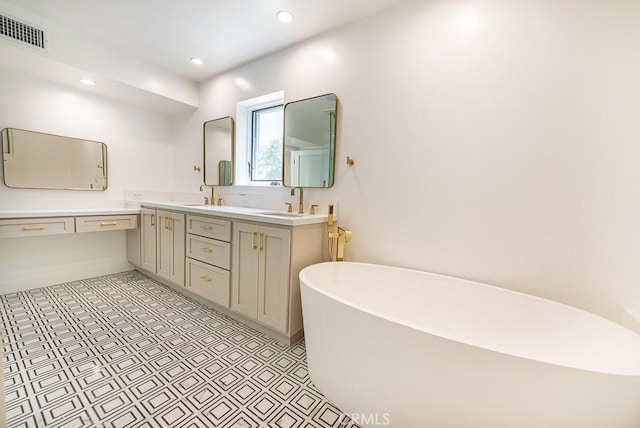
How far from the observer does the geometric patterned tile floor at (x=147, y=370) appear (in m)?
1.17

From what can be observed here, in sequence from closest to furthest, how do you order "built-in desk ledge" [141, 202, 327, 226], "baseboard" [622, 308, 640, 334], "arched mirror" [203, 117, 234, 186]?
"baseboard" [622, 308, 640, 334] < "built-in desk ledge" [141, 202, 327, 226] < "arched mirror" [203, 117, 234, 186]

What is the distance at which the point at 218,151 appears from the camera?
2.88m

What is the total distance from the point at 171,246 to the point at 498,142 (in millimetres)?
2822

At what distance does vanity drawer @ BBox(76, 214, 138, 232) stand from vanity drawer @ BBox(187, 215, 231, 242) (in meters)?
1.01

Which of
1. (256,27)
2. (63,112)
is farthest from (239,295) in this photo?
(63,112)

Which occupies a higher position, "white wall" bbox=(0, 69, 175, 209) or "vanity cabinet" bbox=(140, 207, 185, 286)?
"white wall" bbox=(0, 69, 175, 209)

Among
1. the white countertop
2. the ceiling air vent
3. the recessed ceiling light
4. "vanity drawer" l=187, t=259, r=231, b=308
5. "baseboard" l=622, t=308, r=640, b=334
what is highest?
the recessed ceiling light

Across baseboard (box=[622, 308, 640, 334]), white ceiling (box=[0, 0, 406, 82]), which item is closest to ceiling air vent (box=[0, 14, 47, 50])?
white ceiling (box=[0, 0, 406, 82])

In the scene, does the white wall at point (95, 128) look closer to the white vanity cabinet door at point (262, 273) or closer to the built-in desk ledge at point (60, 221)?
the built-in desk ledge at point (60, 221)

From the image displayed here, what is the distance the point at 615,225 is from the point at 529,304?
548mm

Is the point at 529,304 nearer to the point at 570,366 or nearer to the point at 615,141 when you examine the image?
the point at 570,366

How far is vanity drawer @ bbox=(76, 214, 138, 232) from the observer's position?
2.47m

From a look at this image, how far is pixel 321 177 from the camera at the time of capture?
2109mm

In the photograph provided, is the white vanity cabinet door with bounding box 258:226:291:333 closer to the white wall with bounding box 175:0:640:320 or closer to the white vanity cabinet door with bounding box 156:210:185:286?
the white wall with bounding box 175:0:640:320
